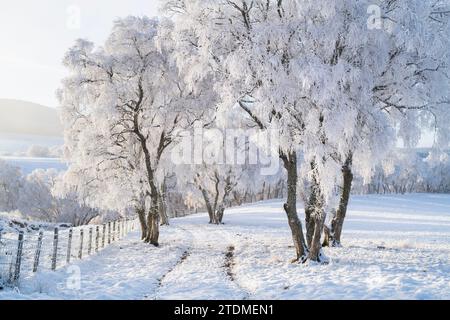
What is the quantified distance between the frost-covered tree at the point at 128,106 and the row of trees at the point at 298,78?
2.8 inches

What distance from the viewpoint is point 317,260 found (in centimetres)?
1584

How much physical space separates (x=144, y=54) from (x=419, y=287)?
53.0ft

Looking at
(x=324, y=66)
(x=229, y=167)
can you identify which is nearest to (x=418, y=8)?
(x=324, y=66)

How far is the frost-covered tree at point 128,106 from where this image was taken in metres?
20.8

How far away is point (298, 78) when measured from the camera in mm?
14141

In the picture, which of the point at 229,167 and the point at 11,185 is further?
the point at 11,185

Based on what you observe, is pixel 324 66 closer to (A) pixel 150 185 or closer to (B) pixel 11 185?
(A) pixel 150 185

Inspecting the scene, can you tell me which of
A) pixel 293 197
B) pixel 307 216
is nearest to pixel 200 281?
pixel 293 197

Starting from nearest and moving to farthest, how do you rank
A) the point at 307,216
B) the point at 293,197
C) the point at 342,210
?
the point at 293,197
the point at 307,216
the point at 342,210

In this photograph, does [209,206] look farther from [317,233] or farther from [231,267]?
[317,233]

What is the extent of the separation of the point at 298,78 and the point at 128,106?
10287 millimetres

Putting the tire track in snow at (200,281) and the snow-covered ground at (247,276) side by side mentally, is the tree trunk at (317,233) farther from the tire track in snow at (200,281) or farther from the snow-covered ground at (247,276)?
the tire track in snow at (200,281)
